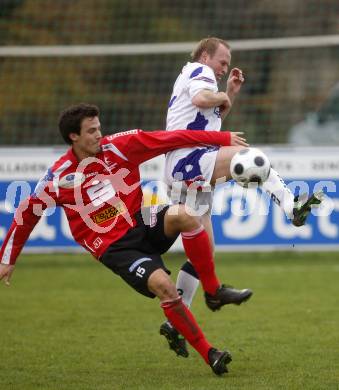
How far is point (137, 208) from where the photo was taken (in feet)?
22.6

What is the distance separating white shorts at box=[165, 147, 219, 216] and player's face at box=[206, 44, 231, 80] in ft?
→ 2.20

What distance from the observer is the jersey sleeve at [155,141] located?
679cm

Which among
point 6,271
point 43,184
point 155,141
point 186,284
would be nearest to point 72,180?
point 43,184

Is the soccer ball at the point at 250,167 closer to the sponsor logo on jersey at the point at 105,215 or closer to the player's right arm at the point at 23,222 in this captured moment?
the sponsor logo on jersey at the point at 105,215

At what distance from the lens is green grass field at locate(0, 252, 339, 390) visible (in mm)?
6457

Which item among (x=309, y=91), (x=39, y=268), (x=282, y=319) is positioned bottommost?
(x=39, y=268)

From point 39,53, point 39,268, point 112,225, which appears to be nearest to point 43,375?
point 112,225

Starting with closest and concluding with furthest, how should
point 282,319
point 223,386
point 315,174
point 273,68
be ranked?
point 223,386
point 282,319
point 315,174
point 273,68

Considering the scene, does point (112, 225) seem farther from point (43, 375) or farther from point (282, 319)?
point (282, 319)

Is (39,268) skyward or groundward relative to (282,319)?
groundward

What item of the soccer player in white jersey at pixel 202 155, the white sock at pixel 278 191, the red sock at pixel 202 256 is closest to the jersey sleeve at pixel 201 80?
the soccer player in white jersey at pixel 202 155

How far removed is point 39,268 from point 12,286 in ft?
6.85

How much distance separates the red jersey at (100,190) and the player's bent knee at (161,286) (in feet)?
1.38

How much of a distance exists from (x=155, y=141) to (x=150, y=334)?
2277 millimetres
